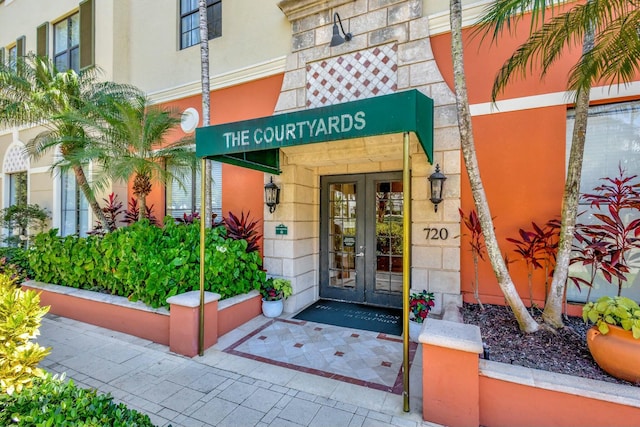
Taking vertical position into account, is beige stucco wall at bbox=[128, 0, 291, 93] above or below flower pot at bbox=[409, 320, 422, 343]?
above

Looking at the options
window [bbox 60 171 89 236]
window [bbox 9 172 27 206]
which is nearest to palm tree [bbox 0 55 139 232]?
window [bbox 60 171 89 236]

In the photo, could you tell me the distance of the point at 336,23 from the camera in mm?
5180

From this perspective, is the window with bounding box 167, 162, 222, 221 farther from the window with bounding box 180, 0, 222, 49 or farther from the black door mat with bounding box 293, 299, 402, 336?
the window with bounding box 180, 0, 222, 49

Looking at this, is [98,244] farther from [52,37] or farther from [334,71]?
[52,37]

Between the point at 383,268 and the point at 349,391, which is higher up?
the point at 383,268

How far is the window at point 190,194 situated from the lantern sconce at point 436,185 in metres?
4.27

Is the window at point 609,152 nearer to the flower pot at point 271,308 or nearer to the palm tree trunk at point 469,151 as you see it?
the palm tree trunk at point 469,151

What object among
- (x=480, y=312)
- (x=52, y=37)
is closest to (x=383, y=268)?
(x=480, y=312)

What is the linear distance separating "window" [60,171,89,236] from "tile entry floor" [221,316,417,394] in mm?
7071

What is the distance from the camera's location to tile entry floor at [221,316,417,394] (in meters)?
3.43

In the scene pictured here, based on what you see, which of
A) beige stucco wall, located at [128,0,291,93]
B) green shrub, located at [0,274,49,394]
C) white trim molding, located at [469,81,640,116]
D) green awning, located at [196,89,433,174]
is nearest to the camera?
green shrub, located at [0,274,49,394]

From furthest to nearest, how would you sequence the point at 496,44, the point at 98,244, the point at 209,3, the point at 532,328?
the point at 209,3 → the point at 98,244 → the point at 496,44 → the point at 532,328

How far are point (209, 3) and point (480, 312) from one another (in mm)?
8126

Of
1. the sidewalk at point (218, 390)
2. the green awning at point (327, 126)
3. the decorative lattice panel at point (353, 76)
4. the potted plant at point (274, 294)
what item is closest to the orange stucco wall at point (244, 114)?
the decorative lattice panel at point (353, 76)
